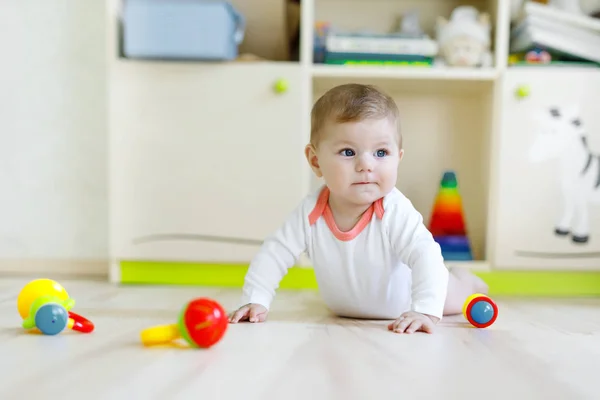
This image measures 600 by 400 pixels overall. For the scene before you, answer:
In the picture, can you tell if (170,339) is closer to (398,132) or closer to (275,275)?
(275,275)

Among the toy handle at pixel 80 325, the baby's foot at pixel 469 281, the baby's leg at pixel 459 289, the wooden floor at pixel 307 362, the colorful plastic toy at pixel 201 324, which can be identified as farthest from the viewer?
the baby's foot at pixel 469 281

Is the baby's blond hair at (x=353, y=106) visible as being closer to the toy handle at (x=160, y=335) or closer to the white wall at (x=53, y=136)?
the toy handle at (x=160, y=335)

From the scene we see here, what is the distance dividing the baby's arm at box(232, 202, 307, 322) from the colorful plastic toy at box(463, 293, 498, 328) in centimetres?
31

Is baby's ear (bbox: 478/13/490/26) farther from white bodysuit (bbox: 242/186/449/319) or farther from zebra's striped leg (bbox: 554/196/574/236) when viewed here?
white bodysuit (bbox: 242/186/449/319)

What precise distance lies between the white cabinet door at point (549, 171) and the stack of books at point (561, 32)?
8 centimetres

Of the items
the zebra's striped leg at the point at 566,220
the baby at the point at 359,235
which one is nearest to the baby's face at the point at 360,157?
the baby at the point at 359,235

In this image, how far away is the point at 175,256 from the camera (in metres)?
1.58

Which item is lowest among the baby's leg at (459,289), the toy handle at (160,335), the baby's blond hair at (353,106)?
the baby's leg at (459,289)

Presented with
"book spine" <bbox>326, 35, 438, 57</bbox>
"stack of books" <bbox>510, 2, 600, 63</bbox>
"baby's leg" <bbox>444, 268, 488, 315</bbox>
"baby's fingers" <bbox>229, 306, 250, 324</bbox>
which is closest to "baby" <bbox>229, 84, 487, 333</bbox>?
"baby's fingers" <bbox>229, 306, 250, 324</bbox>

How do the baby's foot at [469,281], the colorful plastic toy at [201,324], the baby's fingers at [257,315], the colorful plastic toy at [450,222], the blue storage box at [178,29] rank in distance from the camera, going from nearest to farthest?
the colorful plastic toy at [201,324]
the baby's fingers at [257,315]
the baby's foot at [469,281]
the blue storage box at [178,29]
the colorful plastic toy at [450,222]

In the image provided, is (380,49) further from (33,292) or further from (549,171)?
(33,292)

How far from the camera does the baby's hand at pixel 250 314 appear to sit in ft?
3.30

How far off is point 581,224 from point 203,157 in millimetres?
975

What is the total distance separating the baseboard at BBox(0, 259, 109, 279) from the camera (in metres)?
1.80
